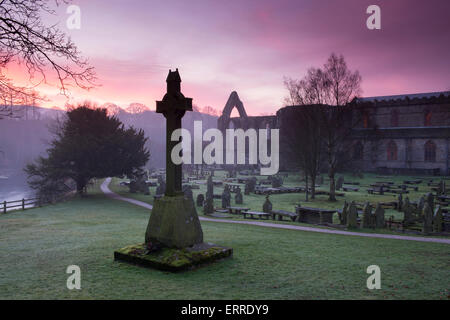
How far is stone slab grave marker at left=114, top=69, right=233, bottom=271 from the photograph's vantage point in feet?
20.3

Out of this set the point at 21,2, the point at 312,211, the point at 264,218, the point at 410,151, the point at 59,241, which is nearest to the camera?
the point at 21,2

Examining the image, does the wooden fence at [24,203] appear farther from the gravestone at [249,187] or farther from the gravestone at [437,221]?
the gravestone at [437,221]

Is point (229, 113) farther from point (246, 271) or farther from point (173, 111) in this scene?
point (246, 271)

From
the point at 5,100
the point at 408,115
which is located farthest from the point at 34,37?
the point at 408,115

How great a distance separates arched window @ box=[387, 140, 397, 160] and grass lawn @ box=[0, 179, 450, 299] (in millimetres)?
38151

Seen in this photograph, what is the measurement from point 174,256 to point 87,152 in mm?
20297

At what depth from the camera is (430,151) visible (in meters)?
41.0

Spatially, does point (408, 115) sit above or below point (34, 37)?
above

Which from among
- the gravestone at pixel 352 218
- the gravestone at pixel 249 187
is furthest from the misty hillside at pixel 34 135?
the gravestone at pixel 352 218

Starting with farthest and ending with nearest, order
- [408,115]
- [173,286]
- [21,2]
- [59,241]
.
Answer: [408,115], [59,241], [21,2], [173,286]

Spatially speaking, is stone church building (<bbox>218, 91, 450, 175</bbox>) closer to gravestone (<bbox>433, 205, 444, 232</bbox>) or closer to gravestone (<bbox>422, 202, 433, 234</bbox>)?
gravestone (<bbox>433, 205, 444, 232</bbox>)

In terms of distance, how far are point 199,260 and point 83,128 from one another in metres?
22.3
